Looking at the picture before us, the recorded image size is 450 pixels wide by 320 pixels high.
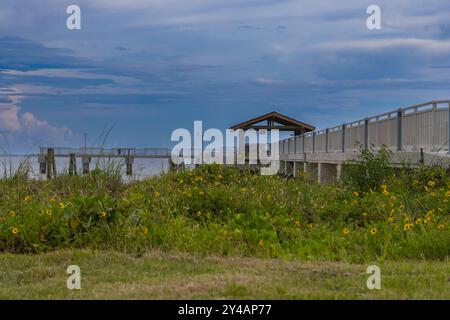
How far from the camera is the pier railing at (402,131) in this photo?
16266 millimetres

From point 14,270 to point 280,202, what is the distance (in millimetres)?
6133

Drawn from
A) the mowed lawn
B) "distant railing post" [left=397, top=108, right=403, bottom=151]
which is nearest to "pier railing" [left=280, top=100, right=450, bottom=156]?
"distant railing post" [left=397, top=108, right=403, bottom=151]

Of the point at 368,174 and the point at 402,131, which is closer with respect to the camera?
the point at 368,174

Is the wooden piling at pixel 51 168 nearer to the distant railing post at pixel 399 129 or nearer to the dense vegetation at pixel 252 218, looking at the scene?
the dense vegetation at pixel 252 218

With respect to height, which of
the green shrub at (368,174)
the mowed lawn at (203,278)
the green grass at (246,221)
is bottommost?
the mowed lawn at (203,278)

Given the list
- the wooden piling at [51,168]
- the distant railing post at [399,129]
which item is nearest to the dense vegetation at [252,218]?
the wooden piling at [51,168]

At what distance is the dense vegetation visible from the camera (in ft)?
29.5

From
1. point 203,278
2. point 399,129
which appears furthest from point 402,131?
point 203,278

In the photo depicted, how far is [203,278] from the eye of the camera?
658cm

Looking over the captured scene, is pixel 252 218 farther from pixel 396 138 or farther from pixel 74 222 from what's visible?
pixel 396 138

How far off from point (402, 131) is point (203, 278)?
13.9m

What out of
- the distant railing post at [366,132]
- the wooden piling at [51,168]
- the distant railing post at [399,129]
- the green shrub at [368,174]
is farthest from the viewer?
the distant railing post at [366,132]
